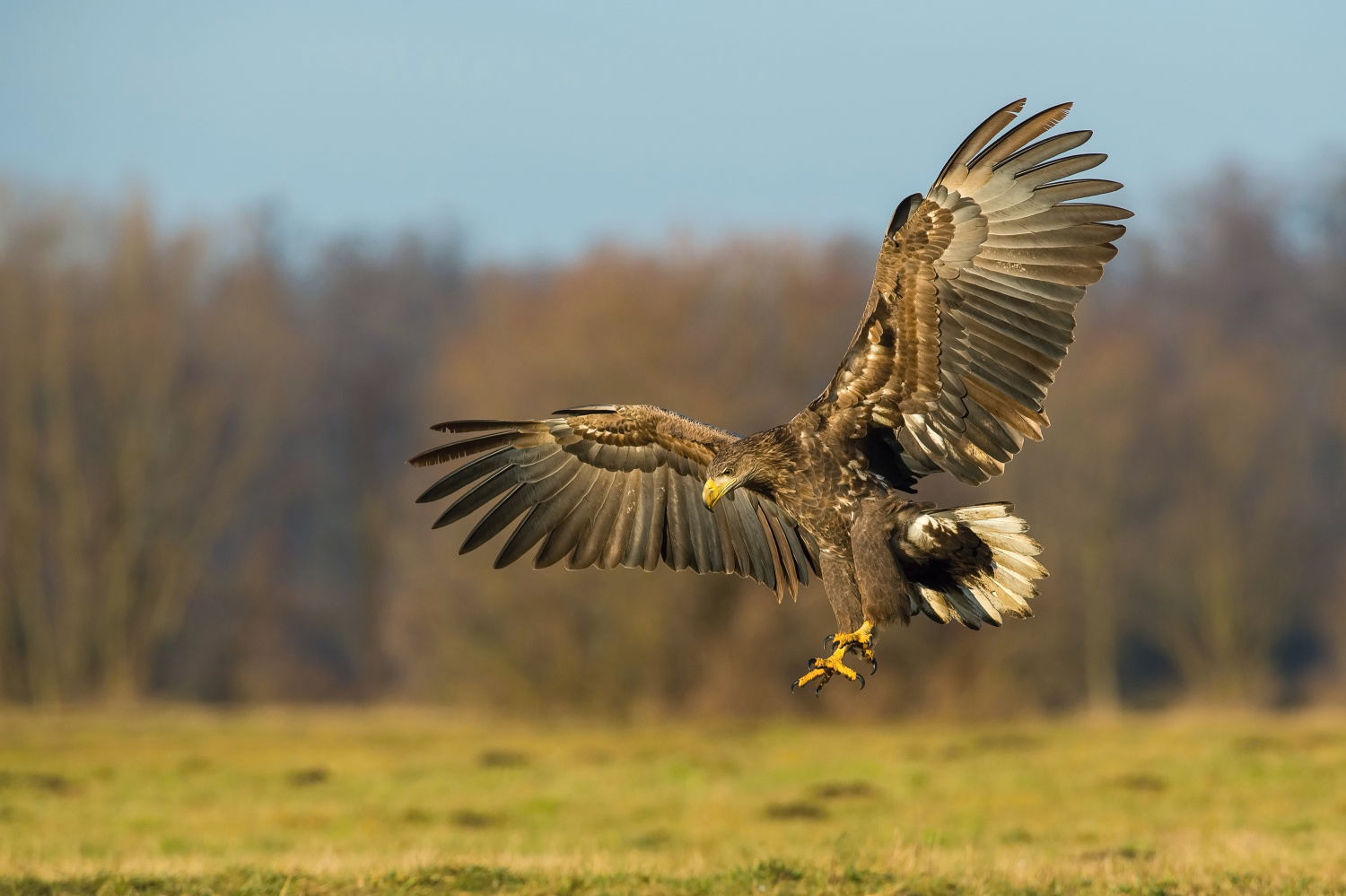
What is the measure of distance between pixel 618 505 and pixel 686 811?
5.55 meters

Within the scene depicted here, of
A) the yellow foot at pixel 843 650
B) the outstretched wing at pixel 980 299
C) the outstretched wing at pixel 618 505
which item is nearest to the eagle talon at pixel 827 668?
the yellow foot at pixel 843 650

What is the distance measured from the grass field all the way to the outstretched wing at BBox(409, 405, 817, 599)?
1824 mm

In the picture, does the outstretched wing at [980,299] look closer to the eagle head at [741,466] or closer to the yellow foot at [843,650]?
the eagle head at [741,466]

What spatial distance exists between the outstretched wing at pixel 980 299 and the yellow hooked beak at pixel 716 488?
27.6 inches

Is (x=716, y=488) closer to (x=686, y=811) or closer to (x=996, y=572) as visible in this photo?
(x=996, y=572)

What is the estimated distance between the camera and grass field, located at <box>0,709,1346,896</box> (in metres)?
8.87

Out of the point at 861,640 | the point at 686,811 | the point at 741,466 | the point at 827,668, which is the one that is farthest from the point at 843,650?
the point at 686,811

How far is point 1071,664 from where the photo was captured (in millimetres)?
38219

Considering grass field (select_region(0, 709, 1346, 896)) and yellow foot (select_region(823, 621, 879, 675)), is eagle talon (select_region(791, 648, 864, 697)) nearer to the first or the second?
yellow foot (select_region(823, 621, 879, 675))

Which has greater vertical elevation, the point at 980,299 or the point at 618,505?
the point at 980,299

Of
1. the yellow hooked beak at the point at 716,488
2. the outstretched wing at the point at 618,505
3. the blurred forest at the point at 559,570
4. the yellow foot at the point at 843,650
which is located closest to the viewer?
the yellow foot at the point at 843,650

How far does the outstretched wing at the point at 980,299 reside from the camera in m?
8.35

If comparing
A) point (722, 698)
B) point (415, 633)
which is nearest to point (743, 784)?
point (722, 698)

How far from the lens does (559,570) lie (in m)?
28.9
